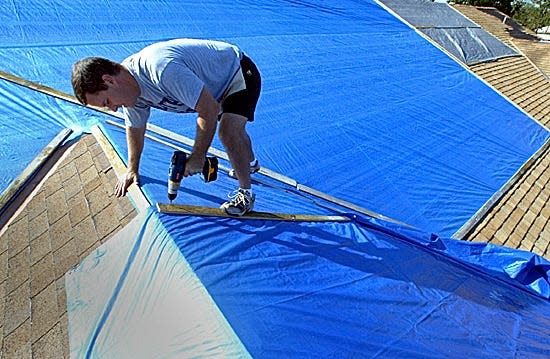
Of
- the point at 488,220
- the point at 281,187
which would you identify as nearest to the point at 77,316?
the point at 281,187

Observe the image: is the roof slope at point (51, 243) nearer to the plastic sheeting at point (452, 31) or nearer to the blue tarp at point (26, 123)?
the blue tarp at point (26, 123)

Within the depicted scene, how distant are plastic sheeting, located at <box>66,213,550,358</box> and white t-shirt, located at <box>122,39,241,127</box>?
55 centimetres

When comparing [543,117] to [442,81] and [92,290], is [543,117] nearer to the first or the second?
[442,81]

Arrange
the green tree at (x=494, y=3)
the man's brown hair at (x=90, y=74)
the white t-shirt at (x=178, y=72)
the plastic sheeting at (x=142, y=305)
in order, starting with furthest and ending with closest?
the green tree at (x=494, y=3), the white t-shirt at (x=178, y=72), the man's brown hair at (x=90, y=74), the plastic sheeting at (x=142, y=305)

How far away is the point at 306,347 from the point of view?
1645 mm

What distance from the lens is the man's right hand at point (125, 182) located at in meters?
2.34

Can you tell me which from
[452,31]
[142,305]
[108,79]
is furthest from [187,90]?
[452,31]

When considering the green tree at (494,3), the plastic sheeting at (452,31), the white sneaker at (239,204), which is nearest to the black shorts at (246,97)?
the white sneaker at (239,204)

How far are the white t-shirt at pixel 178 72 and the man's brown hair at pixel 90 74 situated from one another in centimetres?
17

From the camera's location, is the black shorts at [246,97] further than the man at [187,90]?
Yes

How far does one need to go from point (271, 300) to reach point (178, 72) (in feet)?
3.35

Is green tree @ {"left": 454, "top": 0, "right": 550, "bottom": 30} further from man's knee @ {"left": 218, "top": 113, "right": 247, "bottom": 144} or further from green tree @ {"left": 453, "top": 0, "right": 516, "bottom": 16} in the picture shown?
man's knee @ {"left": 218, "top": 113, "right": 247, "bottom": 144}

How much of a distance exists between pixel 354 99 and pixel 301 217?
3084 millimetres

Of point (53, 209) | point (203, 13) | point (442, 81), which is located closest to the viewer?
point (53, 209)
